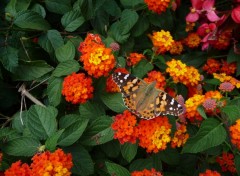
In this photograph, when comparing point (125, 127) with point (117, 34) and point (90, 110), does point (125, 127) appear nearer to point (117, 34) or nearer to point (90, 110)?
point (90, 110)

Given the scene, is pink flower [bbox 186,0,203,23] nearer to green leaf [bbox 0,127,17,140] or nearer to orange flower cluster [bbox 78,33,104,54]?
orange flower cluster [bbox 78,33,104,54]

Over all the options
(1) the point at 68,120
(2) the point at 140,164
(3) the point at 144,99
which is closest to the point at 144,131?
(3) the point at 144,99

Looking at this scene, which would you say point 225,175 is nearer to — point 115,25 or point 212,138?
point 212,138

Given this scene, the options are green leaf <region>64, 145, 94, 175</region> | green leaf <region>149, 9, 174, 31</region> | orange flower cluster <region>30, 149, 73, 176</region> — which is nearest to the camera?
orange flower cluster <region>30, 149, 73, 176</region>

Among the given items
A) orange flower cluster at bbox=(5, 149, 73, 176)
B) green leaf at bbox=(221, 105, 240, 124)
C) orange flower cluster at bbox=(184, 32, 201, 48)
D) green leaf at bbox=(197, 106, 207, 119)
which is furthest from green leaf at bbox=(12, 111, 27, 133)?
orange flower cluster at bbox=(184, 32, 201, 48)

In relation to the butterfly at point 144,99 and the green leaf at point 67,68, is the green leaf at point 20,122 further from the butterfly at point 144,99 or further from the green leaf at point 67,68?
the butterfly at point 144,99

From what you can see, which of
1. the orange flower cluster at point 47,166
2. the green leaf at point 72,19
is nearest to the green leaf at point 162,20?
the green leaf at point 72,19
